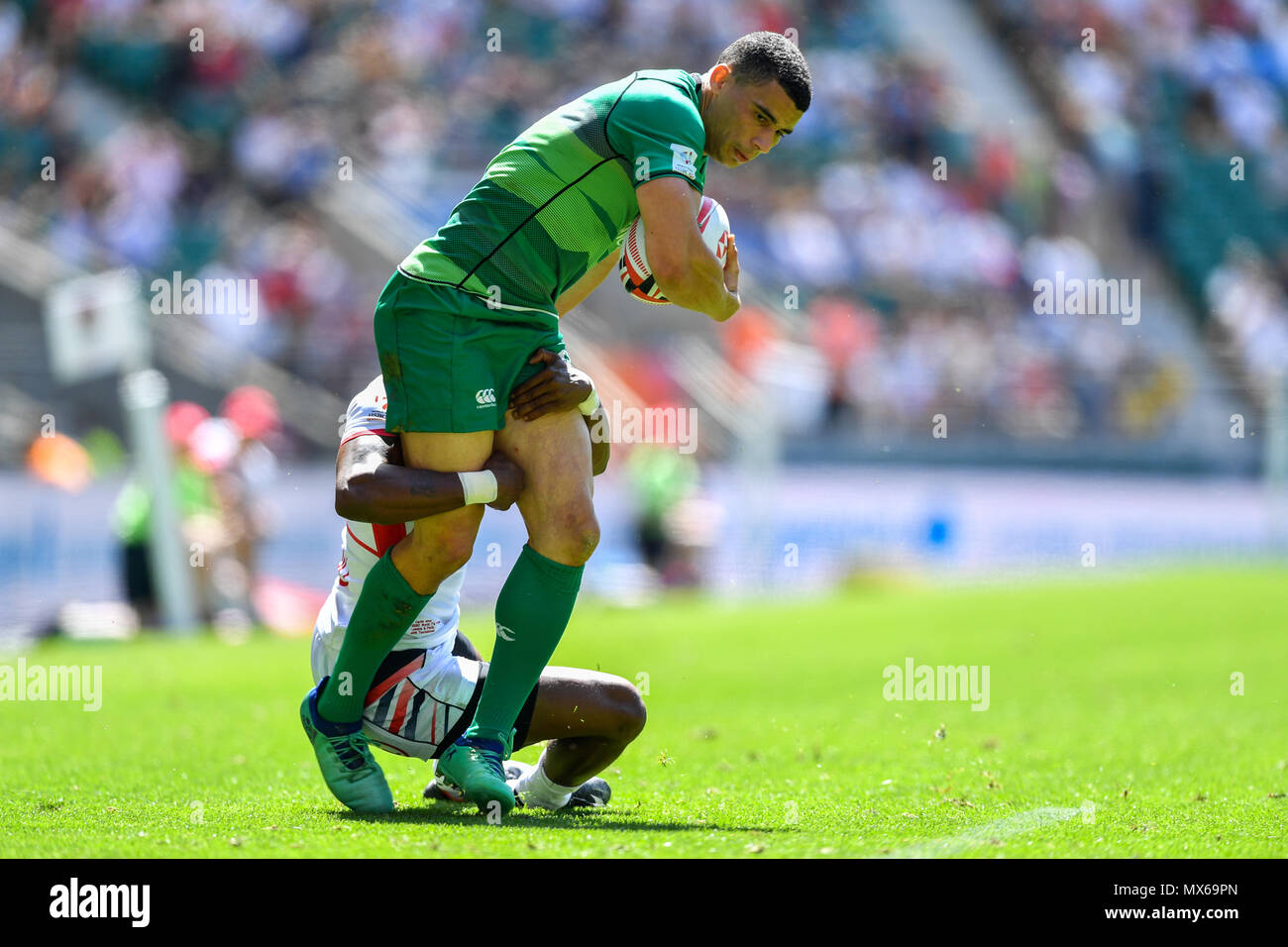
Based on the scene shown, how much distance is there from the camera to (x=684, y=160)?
→ 4.39 metres

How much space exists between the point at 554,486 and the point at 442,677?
687mm

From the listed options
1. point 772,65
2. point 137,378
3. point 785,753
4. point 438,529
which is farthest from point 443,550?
point 137,378

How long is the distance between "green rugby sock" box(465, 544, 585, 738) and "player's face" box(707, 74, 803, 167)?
53.4 inches

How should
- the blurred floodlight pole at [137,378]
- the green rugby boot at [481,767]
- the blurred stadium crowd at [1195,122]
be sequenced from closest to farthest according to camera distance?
the green rugby boot at [481,767] → the blurred floodlight pole at [137,378] → the blurred stadium crowd at [1195,122]

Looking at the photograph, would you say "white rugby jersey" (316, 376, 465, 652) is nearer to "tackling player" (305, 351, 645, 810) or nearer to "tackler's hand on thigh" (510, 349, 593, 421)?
"tackling player" (305, 351, 645, 810)

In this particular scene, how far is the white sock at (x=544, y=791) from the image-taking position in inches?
190

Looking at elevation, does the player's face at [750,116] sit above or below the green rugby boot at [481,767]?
above

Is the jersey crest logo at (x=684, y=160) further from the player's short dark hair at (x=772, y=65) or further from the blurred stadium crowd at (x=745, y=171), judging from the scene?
the blurred stadium crowd at (x=745, y=171)

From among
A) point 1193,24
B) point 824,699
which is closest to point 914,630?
point 824,699

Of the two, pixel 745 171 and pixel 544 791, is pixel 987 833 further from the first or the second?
pixel 745 171

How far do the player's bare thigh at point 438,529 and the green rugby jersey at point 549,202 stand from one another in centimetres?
40

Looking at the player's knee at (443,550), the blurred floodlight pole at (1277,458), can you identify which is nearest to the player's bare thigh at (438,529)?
the player's knee at (443,550)

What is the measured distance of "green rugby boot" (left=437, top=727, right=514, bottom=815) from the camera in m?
4.34

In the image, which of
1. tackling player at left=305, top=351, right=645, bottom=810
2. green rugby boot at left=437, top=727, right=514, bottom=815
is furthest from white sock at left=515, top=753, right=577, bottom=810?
green rugby boot at left=437, top=727, right=514, bottom=815
